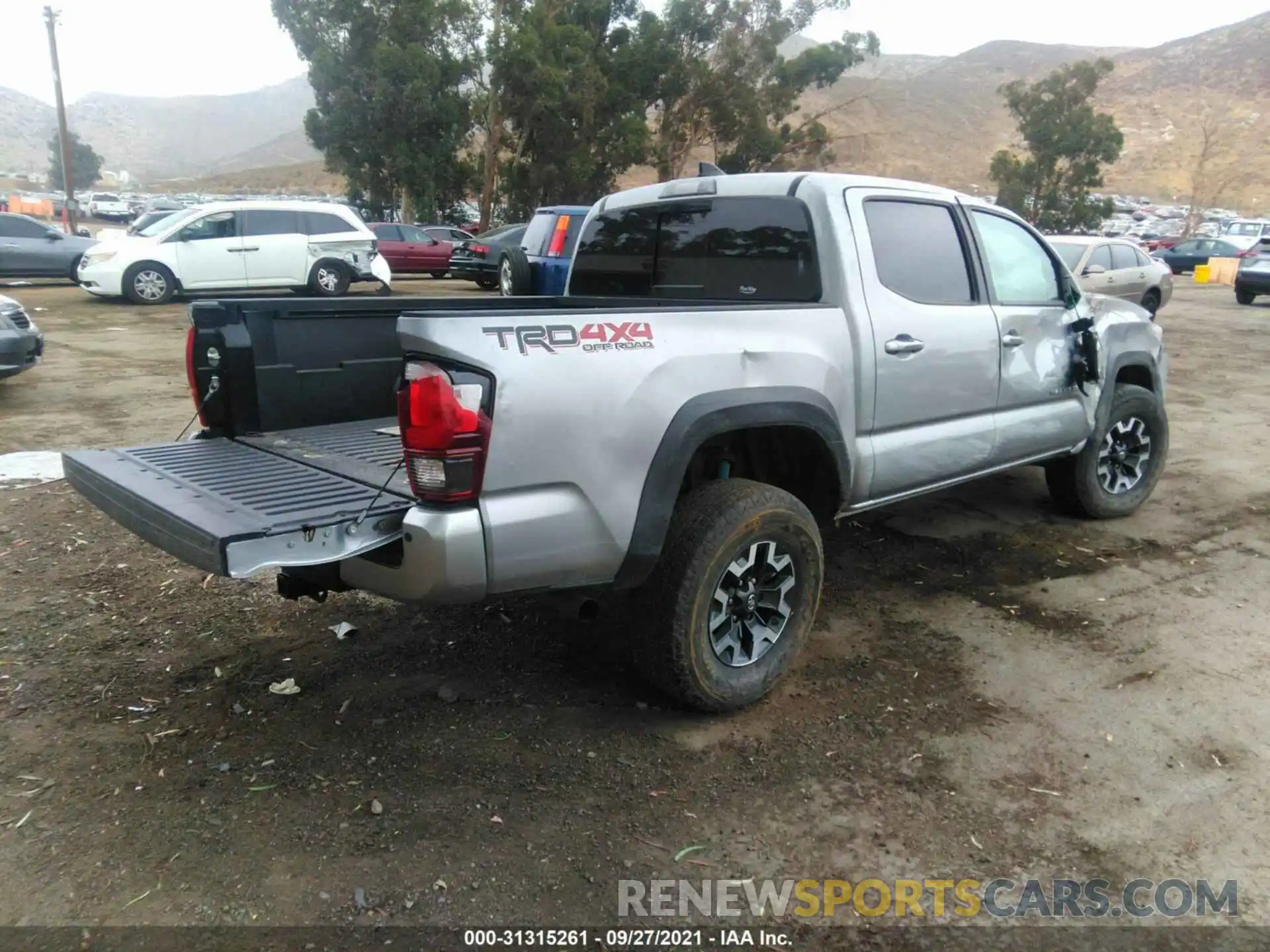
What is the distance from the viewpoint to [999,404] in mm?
4465

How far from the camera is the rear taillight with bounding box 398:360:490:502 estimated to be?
8.51 feet

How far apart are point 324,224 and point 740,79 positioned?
23.4 m

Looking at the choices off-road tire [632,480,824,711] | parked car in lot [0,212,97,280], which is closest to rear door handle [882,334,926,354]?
off-road tire [632,480,824,711]

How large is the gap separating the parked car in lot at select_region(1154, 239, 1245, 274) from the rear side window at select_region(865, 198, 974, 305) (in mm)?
29898

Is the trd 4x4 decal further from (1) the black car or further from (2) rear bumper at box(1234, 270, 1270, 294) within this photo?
(2) rear bumper at box(1234, 270, 1270, 294)

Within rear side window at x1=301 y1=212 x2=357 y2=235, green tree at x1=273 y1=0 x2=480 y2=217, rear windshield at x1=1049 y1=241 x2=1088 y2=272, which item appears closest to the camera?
rear windshield at x1=1049 y1=241 x2=1088 y2=272

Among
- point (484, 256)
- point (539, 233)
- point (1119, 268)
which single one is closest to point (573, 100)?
point (484, 256)

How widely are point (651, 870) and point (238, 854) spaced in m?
1.15

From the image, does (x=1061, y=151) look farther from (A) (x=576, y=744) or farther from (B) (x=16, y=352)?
(A) (x=576, y=744)

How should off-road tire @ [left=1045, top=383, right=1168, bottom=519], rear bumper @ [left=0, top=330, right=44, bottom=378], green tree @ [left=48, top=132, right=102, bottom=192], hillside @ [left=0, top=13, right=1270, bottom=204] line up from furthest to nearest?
hillside @ [left=0, top=13, right=1270, bottom=204] < green tree @ [left=48, top=132, right=102, bottom=192] < rear bumper @ [left=0, top=330, right=44, bottom=378] < off-road tire @ [left=1045, top=383, right=1168, bottom=519]

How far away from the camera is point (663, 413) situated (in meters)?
3.00

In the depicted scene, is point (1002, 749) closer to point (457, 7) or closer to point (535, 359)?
point (535, 359)

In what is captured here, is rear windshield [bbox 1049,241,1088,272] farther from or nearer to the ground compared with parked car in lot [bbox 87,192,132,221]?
nearer to the ground

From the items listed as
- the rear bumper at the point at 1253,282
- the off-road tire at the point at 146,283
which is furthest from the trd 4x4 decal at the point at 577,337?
the rear bumper at the point at 1253,282
